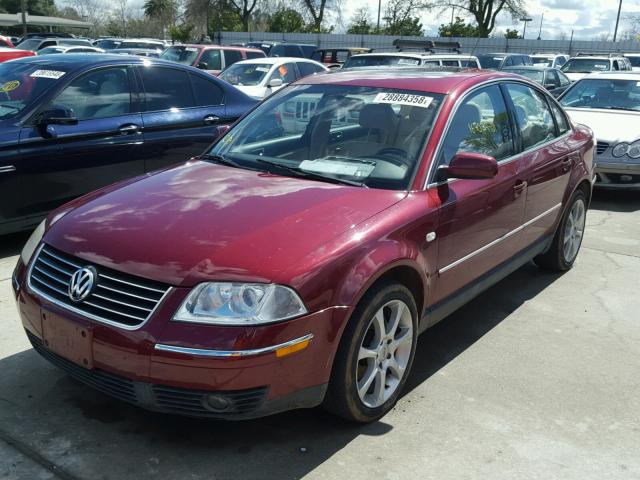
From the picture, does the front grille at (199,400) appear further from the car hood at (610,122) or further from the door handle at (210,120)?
the car hood at (610,122)

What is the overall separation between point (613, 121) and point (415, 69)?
5.38 meters

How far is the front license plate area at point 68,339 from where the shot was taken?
2791mm

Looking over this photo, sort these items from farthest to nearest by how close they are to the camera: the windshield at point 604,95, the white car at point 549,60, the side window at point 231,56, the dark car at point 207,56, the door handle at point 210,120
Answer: the white car at point 549,60 → the side window at point 231,56 → the dark car at point 207,56 → the windshield at point 604,95 → the door handle at point 210,120

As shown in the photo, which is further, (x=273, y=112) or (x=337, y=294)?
(x=273, y=112)

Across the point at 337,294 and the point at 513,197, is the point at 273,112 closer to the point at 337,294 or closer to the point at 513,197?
the point at 513,197

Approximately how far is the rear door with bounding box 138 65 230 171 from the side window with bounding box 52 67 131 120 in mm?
211

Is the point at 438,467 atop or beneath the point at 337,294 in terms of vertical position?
beneath

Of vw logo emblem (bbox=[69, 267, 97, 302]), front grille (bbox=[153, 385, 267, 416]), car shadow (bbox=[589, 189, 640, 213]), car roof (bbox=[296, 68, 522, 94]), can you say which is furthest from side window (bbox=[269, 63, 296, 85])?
front grille (bbox=[153, 385, 267, 416])

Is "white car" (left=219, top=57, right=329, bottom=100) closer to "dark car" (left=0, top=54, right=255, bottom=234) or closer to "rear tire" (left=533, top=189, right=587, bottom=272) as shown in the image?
"dark car" (left=0, top=54, right=255, bottom=234)

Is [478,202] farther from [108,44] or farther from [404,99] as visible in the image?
[108,44]

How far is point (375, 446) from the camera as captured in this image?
308cm

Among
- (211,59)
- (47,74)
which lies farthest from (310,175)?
(211,59)

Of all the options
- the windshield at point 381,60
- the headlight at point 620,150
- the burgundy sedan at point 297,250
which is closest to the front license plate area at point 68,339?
the burgundy sedan at point 297,250

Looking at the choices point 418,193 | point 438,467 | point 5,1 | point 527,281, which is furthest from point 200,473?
point 5,1
